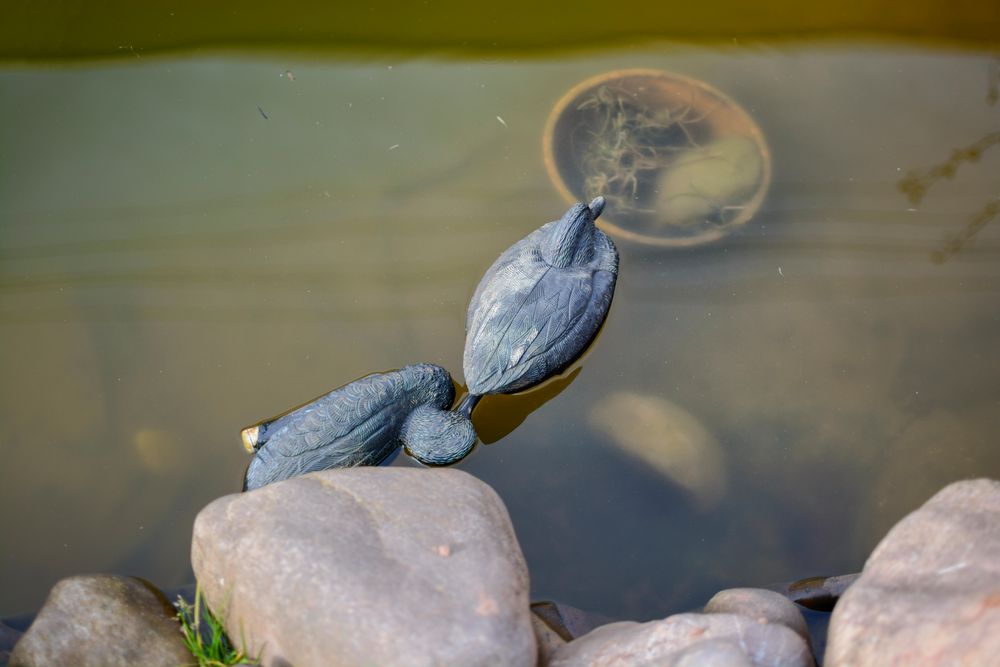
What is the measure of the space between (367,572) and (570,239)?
1779 mm

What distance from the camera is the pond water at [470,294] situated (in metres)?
3.45

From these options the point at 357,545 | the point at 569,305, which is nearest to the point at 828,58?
the point at 569,305

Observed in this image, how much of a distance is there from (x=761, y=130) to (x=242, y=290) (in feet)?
9.34

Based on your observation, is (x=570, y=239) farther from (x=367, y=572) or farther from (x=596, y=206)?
(x=367, y=572)

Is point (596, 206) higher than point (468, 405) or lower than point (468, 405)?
higher

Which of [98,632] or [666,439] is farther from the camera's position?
[666,439]

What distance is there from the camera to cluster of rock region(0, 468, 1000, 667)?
7.59 ft

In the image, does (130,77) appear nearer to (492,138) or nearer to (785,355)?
(492,138)

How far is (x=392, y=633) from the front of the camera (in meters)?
2.34

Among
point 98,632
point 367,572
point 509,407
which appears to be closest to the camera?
point 367,572

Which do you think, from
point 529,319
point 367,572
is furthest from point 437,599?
point 529,319

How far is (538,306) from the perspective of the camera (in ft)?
11.4

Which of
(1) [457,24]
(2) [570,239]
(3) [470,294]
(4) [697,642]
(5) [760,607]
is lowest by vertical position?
(5) [760,607]

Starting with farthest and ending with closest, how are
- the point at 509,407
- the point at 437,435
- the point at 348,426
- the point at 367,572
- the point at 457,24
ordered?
1. the point at 457,24
2. the point at 509,407
3. the point at 437,435
4. the point at 348,426
5. the point at 367,572
